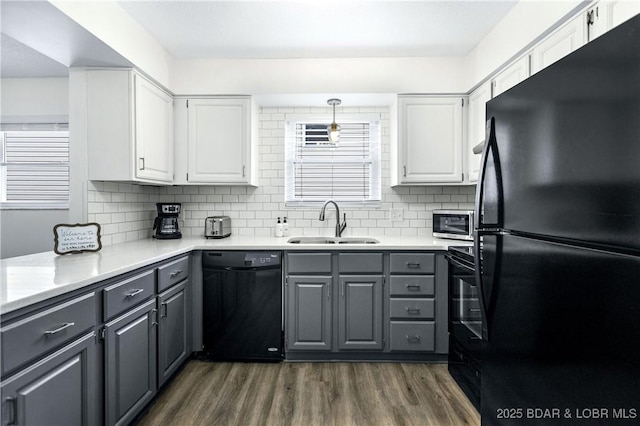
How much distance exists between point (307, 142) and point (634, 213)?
9.72ft

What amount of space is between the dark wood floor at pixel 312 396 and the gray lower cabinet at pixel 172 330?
152 mm

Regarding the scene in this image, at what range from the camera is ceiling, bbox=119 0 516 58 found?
89.0 inches

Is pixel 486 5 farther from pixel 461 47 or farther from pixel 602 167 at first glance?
pixel 602 167

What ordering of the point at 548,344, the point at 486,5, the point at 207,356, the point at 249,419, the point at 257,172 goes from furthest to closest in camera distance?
1. the point at 257,172
2. the point at 207,356
3. the point at 486,5
4. the point at 249,419
5. the point at 548,344

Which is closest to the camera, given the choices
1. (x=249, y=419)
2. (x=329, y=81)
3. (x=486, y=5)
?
(x=249, y=419)

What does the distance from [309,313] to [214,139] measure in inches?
67.4

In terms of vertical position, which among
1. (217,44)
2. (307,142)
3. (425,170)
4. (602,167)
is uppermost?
(217,44)

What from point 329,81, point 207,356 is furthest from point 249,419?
point 329,81

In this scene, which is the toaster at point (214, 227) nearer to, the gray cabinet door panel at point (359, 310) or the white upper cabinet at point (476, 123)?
the gray cabinet door panel at point (359, 310)

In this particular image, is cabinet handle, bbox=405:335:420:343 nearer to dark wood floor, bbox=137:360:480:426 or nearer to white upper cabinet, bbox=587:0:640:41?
dark wood floor, bbox=137:360:480:426

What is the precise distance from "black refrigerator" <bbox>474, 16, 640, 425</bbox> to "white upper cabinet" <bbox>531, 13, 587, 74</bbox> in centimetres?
92

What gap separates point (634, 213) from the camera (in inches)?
28.0

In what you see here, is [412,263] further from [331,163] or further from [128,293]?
[128,293]

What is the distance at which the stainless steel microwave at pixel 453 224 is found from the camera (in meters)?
2.84
